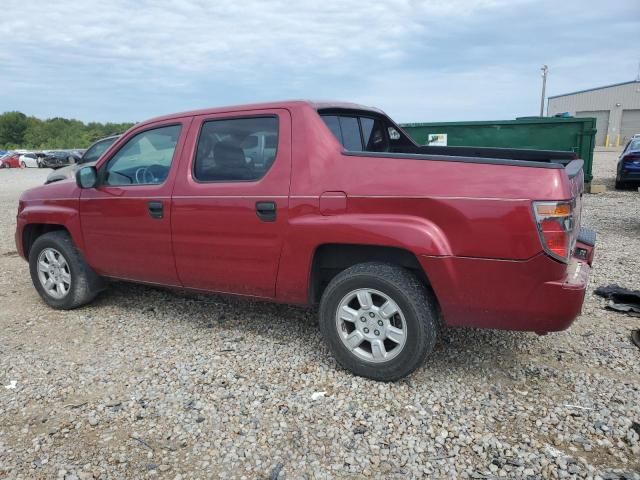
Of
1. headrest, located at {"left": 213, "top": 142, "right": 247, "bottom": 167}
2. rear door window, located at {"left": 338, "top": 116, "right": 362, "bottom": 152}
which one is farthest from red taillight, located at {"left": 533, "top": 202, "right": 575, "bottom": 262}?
headrest, located at {"left": 213, "top": 142, "right": 247, "bottom": 167}

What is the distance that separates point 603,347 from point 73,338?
4188 mm

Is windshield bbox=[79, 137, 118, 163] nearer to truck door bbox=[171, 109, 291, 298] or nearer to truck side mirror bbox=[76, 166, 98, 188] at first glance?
truck side mirror bbox=[76, 166, 98, 188]

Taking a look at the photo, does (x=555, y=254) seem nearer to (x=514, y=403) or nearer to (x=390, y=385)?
(x=514, y=403)

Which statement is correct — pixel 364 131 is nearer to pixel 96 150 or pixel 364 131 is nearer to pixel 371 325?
pixel 371 325

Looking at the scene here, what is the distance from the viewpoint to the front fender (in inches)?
116

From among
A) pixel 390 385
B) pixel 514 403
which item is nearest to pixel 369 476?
pixel 390 385

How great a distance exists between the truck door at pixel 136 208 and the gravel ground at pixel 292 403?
1.86 ft

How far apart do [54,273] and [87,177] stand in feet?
3.65

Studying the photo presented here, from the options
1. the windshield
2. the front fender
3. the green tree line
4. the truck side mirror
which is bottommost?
the front fender

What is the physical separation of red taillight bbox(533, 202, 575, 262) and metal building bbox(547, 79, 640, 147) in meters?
50.6

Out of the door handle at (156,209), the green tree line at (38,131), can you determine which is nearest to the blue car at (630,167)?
the door handle at (156,209)

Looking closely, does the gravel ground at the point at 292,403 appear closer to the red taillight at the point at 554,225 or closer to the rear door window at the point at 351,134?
the red taillight at the point at 554,225

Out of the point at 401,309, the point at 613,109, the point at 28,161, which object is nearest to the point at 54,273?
the point at 401,309

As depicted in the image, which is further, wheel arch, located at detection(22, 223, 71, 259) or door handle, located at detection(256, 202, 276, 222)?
wheel arch, located at detection(22, 223, 71, 259)
